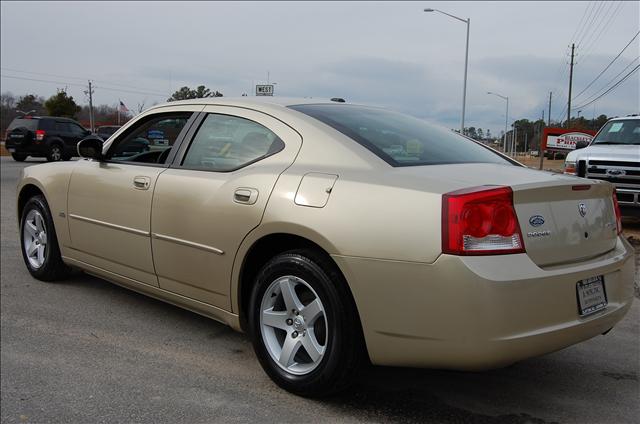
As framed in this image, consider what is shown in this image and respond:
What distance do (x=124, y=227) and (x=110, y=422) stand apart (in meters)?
1.56

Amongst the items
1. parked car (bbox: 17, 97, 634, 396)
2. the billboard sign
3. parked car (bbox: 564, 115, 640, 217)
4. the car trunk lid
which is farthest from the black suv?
the car trunk lid

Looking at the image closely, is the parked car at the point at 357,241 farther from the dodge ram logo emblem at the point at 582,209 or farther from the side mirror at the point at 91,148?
the side mirror at the point at 91,148

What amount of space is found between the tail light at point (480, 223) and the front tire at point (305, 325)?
0.61m

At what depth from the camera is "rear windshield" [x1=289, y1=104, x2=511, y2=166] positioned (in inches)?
126

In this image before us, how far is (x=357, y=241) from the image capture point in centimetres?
269

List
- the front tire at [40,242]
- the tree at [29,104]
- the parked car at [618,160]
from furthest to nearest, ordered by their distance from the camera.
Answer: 1. the tree at [29,104]
2. the parked car at [618,160]
3. the front tire at [40,242]

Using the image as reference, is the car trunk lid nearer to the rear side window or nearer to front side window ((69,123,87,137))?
the rear side window

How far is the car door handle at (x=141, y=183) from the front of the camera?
12.7 ft

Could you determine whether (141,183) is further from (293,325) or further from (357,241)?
(357,241)

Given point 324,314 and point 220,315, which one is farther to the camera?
point 220,315

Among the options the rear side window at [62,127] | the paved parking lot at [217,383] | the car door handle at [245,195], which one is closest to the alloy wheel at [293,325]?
the paved parking lot at [217,383]

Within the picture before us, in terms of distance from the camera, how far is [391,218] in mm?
2629

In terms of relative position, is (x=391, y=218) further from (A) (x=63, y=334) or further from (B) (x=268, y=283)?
(A) (x=63, y=334)

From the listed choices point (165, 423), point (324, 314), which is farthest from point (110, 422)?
point (324, 314)
